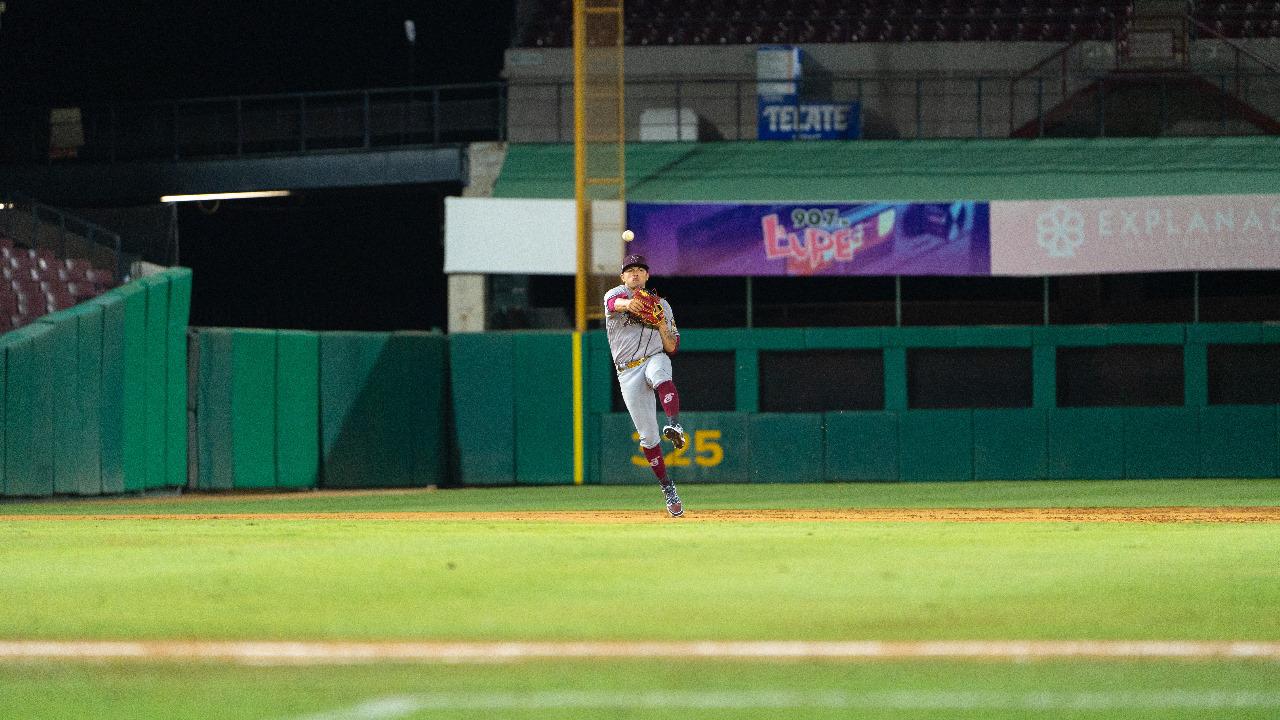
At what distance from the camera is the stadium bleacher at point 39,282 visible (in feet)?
68.6

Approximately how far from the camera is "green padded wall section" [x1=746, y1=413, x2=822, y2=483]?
21656 mm

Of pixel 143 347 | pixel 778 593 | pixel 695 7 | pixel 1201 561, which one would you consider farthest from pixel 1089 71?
pixel 778 593

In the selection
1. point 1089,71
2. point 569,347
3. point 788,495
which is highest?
point 1089,71

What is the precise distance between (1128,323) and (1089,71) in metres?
5.24

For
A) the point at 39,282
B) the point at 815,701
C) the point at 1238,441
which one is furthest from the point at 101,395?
the point at 815,701

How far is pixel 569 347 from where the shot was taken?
21.8m

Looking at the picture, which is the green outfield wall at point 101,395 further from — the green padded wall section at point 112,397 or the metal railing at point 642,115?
the metal railing at point 642,115

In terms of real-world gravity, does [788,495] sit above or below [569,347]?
below

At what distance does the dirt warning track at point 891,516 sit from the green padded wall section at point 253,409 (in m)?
7.01

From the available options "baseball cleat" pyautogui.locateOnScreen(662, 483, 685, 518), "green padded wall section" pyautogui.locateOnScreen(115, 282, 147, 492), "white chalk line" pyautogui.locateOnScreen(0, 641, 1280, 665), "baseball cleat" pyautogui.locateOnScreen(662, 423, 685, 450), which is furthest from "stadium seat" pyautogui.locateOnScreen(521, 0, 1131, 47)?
"white chalk line" pyautogui.locateOnScreen(0, 641, 1280, 665)

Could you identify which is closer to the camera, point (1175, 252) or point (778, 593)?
point (778, 593)

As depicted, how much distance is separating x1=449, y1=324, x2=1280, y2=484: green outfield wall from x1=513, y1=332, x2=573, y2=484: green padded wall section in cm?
2

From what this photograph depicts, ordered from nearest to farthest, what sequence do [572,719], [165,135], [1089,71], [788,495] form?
[572,719], [788,495], [1089,71], [165,135]

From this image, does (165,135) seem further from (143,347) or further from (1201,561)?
(1201,561)
